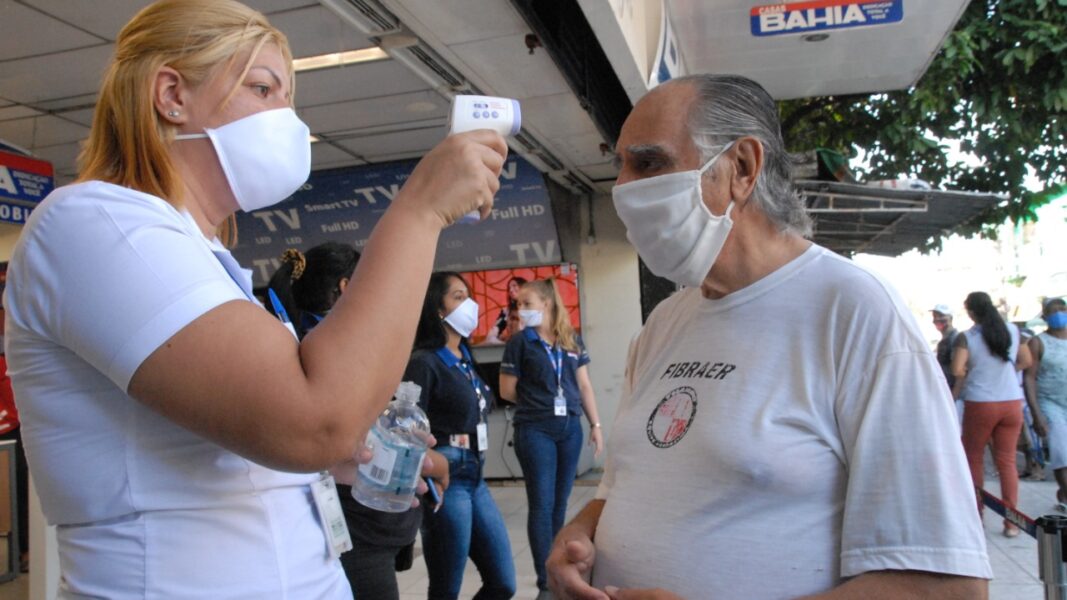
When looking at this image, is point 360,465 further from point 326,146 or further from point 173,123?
point 326,146

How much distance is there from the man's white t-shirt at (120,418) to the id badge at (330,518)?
0.50 ft

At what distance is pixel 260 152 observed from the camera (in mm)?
1246

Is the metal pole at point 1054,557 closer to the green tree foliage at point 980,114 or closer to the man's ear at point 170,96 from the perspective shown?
the man's ear at point 170,96

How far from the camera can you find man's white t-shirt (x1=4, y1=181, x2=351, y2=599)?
0.94 m

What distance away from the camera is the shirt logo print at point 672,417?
5.21 ft

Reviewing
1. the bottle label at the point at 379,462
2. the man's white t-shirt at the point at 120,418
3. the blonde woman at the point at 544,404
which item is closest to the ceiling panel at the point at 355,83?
the blonde woman at the point at 544,404

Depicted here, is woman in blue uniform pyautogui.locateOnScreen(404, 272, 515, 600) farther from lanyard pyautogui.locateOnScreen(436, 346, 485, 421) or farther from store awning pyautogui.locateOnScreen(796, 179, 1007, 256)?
store awning pyautogui.locateOnScreen(796, 179, 1007, 256)

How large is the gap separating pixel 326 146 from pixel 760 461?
6.89 metres

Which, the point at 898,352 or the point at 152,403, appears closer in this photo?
the point at 152,403

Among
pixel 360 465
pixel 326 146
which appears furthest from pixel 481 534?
pixel 326 146

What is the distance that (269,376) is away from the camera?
0.91 m

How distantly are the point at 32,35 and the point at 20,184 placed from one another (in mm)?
1851

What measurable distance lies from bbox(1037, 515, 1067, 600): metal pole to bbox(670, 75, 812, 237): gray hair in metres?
1.50

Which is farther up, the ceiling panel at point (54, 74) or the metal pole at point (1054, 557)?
the ceiling panel at point (54, 74)
